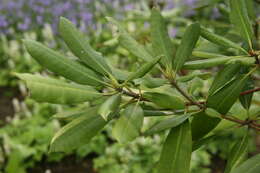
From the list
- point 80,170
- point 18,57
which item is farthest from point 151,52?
point 18,57

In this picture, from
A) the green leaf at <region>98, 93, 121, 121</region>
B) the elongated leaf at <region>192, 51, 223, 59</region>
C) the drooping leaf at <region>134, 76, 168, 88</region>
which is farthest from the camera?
the elongated leaf at <region>192, 51, 223, 59</region>

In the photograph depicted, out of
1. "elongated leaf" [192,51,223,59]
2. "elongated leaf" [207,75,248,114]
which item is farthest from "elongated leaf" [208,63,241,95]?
"elongated leaf" [192,51,223,59]

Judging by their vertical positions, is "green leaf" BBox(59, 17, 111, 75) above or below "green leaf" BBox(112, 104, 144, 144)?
above

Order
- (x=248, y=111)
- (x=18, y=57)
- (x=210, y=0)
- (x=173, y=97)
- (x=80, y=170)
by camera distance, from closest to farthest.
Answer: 1. (x=173, y=97)
2. (x=248, y=111)
3. (x=210, y=0)
4. (x=80, y=170)
5. (x=18, y=57)

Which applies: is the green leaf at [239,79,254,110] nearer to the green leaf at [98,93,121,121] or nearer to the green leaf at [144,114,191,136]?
the green leaf at [144,114,191,136]

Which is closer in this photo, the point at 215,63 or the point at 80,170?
the point at 215,63

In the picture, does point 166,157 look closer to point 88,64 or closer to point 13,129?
point 88,64

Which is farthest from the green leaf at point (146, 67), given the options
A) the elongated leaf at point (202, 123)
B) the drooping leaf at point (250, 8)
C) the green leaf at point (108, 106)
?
the drooping leaf at point (250, 8)
